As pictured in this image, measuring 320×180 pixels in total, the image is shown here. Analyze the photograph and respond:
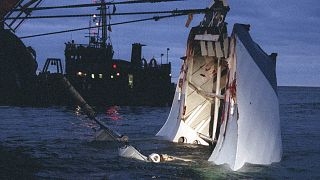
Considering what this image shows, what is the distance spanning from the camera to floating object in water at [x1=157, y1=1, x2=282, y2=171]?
11141 millimetres

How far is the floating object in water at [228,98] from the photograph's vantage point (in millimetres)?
11141

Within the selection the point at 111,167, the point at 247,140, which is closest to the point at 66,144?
the point at 111,167

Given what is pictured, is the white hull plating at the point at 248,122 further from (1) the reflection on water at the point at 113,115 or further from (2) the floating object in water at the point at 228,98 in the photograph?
(1) the reflection on water at the point at 113,115

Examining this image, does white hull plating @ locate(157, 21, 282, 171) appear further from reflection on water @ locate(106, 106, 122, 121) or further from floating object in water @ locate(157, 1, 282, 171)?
→ reflection on water @ locate(106, 106, 122, 121)

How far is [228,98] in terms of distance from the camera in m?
11.9

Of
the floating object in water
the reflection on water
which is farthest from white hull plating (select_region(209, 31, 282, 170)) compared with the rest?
the reflection on water

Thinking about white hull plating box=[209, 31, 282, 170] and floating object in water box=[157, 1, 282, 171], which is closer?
white hull plating box=[209, 31, 282, 170]

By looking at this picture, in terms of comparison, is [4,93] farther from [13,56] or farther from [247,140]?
[247,140]

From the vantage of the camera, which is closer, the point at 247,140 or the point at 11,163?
the point at 247,140

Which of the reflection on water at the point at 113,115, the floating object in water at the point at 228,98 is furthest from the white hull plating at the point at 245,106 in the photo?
the reflection on water at the point at 113,115

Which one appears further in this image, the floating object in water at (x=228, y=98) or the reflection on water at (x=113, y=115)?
the reflection on water at (x=113, y=115)

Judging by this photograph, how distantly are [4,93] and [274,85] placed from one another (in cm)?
4650

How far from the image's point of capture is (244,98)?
11.1 m

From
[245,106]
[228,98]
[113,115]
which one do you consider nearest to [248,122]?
[245,106]
